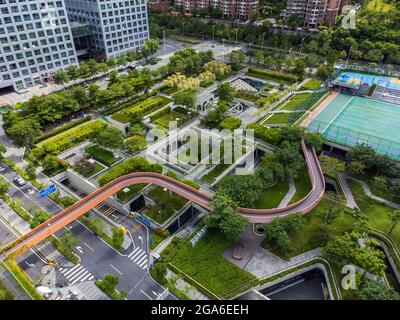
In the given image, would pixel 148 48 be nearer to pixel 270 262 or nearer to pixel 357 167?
pixel 357 167

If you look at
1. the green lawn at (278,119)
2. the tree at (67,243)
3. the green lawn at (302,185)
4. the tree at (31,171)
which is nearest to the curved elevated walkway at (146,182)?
the tree at (67,243)

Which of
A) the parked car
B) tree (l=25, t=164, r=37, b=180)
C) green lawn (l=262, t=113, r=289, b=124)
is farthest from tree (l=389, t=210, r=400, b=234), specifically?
the parked car

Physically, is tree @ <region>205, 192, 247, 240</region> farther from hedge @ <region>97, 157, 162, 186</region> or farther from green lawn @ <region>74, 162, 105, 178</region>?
green lawn @ <region>74, 162, 105, 178</region>

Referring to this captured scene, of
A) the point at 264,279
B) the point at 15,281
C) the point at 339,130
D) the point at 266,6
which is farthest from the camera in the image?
the point at 266,6

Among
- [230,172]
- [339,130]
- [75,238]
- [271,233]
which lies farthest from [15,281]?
[339,130]

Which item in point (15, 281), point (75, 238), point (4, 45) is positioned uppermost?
point (4, 45)

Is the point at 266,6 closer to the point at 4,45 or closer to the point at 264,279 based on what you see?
the point at 4,45

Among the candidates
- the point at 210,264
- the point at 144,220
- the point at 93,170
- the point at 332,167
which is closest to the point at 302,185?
the point at 332,167
